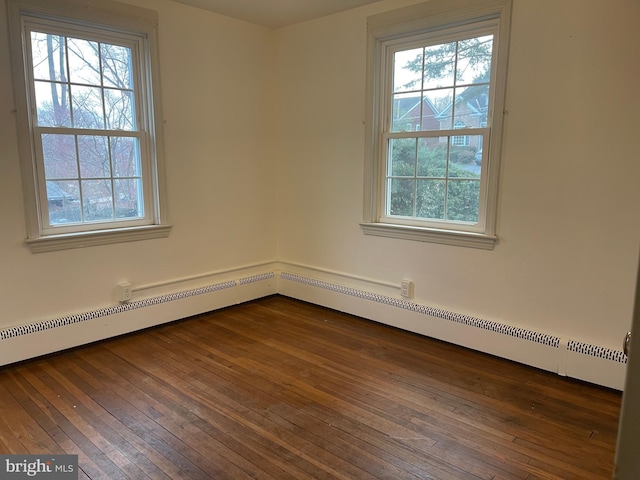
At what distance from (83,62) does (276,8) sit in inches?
61.1

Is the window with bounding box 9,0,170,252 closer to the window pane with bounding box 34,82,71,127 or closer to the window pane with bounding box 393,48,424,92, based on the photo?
the window pane with bounding box 34,82,71,127

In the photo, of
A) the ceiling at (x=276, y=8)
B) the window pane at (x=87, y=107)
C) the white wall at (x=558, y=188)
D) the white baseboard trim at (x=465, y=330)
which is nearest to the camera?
the white wall at (x=558, y=188)

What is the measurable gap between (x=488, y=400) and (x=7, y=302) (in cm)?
311

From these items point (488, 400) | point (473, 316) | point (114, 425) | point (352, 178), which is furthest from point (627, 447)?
point (352, 178)

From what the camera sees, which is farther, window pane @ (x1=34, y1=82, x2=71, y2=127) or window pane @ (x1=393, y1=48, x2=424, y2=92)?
window pane @ (x1=393, y1=48, x2=424, y2=92)

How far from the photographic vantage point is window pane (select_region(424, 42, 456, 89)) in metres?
3.28

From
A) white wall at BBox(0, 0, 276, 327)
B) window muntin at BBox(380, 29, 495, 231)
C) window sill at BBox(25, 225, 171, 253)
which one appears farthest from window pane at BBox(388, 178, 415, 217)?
window sill at BBox(25, 225, 171, 253)

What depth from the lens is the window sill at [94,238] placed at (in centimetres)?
309

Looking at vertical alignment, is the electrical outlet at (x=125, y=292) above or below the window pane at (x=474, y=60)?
below

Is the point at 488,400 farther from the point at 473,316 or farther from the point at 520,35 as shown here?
the point at 520,35

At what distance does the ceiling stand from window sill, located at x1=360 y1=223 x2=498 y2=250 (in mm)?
1785

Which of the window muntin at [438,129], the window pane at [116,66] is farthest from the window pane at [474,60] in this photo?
the window pane at [116,66]

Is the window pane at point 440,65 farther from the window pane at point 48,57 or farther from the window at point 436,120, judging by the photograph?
the window pane at point 48,57

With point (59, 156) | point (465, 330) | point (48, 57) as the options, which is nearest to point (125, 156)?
point (59, 156)
